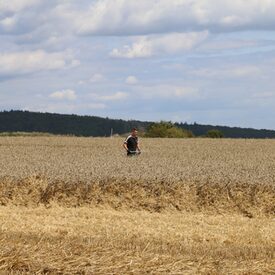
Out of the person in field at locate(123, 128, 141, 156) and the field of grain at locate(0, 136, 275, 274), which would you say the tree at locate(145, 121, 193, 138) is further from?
the field of grain at locate(0, 136, 275, 274)

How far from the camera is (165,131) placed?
81.1 metres

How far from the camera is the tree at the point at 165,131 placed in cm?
8064

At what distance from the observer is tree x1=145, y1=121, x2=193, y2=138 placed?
80644 millimetres

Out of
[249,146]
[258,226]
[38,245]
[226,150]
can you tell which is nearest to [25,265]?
[38,245]

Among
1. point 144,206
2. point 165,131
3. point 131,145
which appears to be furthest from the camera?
point 165,131

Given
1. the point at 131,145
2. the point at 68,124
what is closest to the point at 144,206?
the point at 131,145

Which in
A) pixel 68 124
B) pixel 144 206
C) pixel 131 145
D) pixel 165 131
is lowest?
pixel 144 206

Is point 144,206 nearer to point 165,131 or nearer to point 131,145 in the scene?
point 131,145

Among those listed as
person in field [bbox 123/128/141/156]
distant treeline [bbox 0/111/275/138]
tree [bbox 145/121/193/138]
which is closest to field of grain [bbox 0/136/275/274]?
person in field [bbox 123/128/141/156]

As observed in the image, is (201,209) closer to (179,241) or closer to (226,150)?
(179,241)

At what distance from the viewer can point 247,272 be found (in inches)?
296

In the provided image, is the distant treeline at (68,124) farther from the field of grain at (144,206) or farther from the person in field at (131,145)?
the field of grain at (144,206)

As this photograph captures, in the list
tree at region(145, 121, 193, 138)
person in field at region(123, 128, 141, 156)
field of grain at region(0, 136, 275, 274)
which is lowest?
Answer: field of grain at region(0, 136, 275, 274)

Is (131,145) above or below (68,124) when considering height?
below
